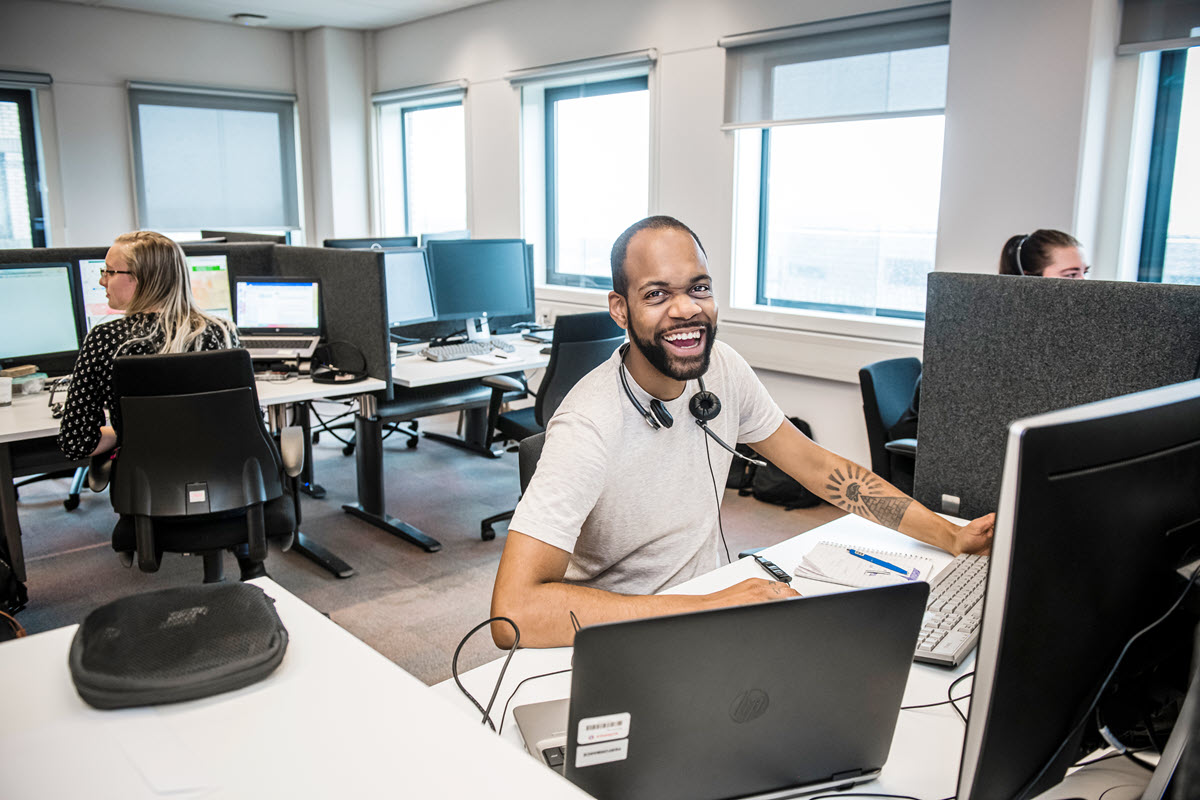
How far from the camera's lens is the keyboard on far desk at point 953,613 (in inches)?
44.3

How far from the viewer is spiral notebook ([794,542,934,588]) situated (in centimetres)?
134

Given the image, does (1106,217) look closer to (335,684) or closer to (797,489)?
(797,489)

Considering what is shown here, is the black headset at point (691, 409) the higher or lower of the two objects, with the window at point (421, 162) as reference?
lower

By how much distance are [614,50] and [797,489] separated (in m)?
2.36

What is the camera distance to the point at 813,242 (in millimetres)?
3953

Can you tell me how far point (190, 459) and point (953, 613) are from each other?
1.72 meters

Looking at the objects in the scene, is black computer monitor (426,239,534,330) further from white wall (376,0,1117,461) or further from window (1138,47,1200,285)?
window (1138,47,1200,285)

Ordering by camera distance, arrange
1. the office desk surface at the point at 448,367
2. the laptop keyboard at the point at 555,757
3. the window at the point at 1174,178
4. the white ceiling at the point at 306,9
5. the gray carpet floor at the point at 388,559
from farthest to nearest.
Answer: the white ceiling at the point at 306,9 < the office desk surface at the point at 448,367 < the window at the point at 1174,178 < the gray carpet floor at the point at 388,559 < the laptop keyboard at the point at 555,757

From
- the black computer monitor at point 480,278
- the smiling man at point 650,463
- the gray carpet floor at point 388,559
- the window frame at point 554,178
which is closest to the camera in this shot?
the smiling man at point 650,463

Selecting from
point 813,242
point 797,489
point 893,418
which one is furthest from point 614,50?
point 893,418

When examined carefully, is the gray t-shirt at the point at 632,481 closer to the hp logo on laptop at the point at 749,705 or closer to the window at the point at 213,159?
the hp logo on laptop at the point at 749,705

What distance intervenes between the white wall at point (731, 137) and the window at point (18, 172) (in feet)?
6.95

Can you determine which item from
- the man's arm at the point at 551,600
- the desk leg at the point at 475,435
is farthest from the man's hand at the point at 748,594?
the desk leg at the point at 475,435

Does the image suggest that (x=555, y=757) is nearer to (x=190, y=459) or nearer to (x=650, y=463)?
(x=650, y=463)
